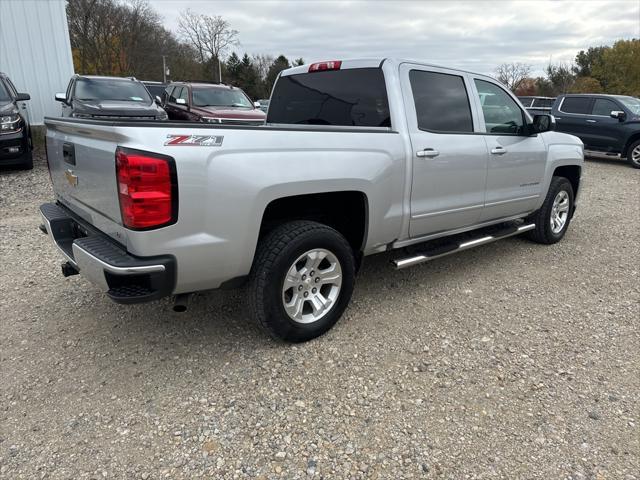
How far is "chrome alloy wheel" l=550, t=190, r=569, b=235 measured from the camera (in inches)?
215

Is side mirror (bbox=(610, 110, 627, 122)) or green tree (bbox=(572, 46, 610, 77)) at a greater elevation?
green tree (bbox=(572, 46, 610, 77))

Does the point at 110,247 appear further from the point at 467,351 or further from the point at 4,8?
the point at 4,8

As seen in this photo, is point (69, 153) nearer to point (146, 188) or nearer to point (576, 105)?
point (146, 188)

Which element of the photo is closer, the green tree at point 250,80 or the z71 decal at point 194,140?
the z71 decal at point 194,140

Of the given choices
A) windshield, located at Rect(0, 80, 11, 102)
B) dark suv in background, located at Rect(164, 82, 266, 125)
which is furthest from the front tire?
dark suv in background, located at Rect(164, 82, 266, 125)

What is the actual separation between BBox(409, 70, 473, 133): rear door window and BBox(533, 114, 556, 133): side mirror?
943 millimetres

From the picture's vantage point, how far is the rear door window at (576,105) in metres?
12.9

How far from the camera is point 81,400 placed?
2617 mm

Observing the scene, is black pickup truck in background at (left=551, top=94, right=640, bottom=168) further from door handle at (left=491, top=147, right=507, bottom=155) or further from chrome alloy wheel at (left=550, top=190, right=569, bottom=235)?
door handle at (left=491, top=147, right=507, bottom=155)

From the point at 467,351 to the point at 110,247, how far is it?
Answer: 7.79ft

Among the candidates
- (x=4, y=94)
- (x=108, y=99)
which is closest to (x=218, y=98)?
(x=108, y=99)

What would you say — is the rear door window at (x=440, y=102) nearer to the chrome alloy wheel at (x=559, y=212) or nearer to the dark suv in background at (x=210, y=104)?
the chrome alloy wheel at (x=559, y=212)

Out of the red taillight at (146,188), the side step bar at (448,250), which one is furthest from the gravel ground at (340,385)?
the red taillight at (146,188)

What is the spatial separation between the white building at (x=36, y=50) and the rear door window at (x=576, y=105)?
44.7 ft
